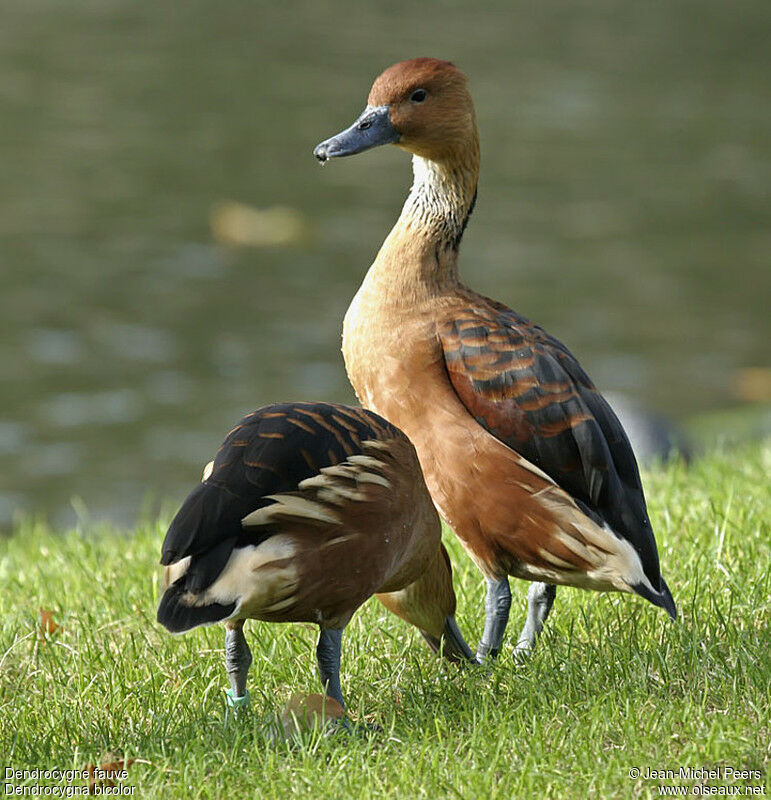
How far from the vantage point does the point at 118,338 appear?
12.8m

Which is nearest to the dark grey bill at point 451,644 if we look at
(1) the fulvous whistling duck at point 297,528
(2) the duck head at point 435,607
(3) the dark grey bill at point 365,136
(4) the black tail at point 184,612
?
(2) the duck head at point 435,607

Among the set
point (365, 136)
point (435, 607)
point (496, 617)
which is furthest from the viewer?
point (365, 136)

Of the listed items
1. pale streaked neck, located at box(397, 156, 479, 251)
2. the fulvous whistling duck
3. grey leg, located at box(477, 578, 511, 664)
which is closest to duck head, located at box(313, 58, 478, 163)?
pale streaked neck, located at box(397, 156, 479, 251)

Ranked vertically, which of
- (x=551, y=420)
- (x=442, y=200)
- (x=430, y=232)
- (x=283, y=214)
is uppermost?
(x=442, y=200)

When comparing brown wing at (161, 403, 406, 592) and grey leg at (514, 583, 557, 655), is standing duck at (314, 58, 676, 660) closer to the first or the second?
grey leg at (514, 583, 557, 655)

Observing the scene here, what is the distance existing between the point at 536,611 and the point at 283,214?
11.2 metres

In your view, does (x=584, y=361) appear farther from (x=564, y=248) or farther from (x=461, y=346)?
(x=461, y=346)

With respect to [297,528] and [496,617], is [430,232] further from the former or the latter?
[297,528]

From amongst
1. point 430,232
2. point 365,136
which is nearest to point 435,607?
point 430,232

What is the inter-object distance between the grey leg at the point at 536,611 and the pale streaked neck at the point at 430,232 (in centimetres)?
118

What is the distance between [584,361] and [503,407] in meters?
8.51

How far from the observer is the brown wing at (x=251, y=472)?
3.85 meters

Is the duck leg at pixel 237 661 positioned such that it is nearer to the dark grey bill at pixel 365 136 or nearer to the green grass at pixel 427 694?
the green grass at pixel 427 694

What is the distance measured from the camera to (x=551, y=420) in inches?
187
